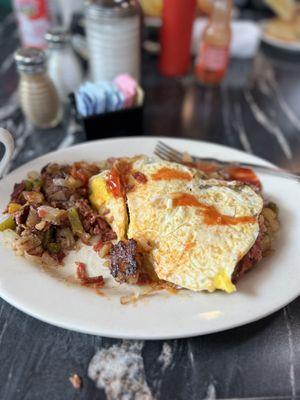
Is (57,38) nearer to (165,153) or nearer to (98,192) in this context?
(165,153)

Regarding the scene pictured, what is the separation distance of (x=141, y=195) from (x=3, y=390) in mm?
852

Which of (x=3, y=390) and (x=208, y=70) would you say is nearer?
(x=3, y=390)

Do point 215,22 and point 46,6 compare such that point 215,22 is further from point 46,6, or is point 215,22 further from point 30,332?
point 30,332

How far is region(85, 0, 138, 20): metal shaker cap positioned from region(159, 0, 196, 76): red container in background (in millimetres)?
464

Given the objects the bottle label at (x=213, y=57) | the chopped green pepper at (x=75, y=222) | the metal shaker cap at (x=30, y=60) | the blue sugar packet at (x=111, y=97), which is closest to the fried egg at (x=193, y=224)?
the chopped green pepper at (x=75, y=222)

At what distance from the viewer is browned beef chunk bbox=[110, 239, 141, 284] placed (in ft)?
4.92

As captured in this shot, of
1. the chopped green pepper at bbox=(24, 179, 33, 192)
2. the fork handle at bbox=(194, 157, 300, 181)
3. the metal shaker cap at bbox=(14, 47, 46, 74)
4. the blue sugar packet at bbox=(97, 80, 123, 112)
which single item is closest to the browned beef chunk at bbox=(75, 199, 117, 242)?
the chopped green pepper at bbox=(24, 179, 33, 192)

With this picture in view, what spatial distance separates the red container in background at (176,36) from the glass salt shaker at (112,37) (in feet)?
1.19

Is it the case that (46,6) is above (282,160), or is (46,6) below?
above

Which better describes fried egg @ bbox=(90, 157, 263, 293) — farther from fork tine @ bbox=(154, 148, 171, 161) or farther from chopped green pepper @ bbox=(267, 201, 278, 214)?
fork tine @ bbox=(154, 148, 171, 161)

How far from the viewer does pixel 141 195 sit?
1662 mm

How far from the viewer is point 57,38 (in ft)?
8.18

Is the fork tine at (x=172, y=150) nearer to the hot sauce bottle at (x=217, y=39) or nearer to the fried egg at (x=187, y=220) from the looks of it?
the fried egg at (x=187, y=220)

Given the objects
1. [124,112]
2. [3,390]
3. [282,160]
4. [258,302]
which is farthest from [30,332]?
[282,160]
